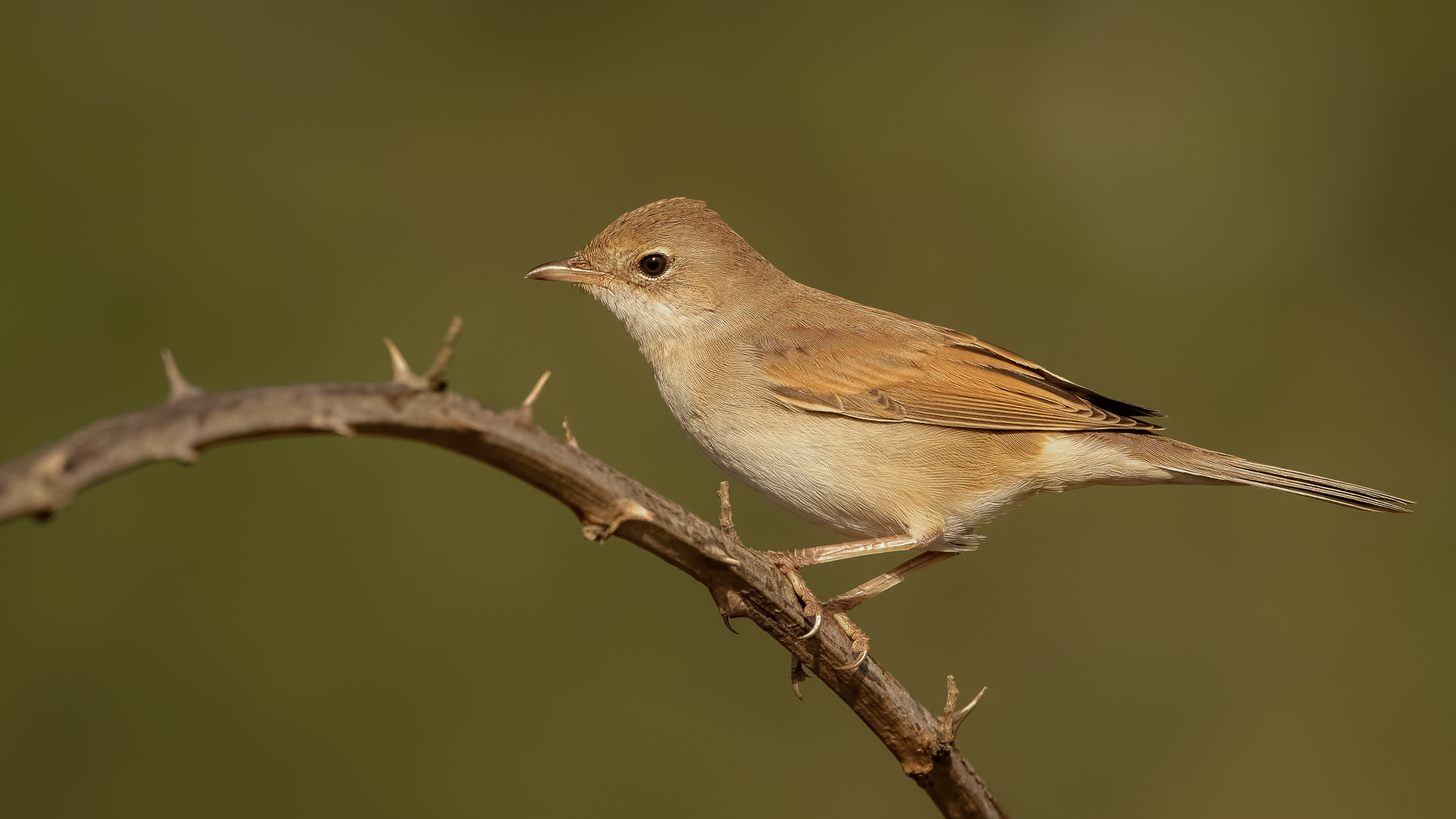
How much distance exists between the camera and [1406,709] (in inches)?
216

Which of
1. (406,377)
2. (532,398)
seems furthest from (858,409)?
(406,377)

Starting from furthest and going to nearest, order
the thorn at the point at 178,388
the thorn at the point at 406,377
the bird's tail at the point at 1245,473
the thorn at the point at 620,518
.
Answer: the bird's tail at the point at 1245,473, the thorn at the point at 620,518, the thorn at the point at 406,377, the thorn at the point at 178,388

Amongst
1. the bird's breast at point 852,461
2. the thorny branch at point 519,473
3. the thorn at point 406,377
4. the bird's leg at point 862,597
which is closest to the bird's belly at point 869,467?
the bird's breast at point 852,461

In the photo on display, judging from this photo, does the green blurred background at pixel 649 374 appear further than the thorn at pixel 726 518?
Yes

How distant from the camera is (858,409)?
3604 mm

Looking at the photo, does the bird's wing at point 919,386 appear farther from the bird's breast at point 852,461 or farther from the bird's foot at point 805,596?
the bird's foot at point 805,596

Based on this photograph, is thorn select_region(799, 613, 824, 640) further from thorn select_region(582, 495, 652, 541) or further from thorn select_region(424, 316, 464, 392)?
thorn select_region(424, 316, 464, 392)

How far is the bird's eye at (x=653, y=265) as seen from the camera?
3.98 meters

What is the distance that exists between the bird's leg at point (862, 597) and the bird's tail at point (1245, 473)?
2.61ft

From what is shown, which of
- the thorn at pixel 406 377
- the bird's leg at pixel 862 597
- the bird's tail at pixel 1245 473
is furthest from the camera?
the bird's tail at pixel 1245 473

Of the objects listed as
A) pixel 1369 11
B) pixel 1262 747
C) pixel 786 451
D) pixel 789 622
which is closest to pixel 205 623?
pixel 786 451

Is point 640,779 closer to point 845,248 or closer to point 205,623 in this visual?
point 205,623

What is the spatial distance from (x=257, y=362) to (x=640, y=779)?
2887 millimetres

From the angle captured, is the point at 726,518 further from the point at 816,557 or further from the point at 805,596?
the point at 816,557
